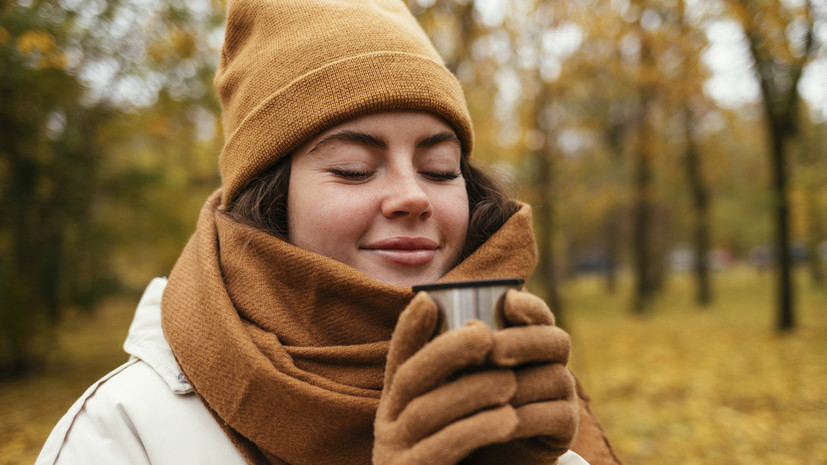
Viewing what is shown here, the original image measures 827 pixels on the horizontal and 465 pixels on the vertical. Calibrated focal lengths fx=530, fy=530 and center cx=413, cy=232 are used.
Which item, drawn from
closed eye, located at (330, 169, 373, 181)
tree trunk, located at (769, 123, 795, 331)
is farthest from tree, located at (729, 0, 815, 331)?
closed eye, located at (330, 169, 373, 181)

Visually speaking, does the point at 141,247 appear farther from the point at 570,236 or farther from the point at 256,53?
the point at 570,236

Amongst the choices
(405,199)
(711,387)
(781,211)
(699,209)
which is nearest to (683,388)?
(711,387)

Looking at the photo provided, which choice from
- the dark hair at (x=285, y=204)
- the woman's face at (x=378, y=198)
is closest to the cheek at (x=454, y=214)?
the woman's face at (x=378, y=198)

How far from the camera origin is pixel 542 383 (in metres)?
1.13

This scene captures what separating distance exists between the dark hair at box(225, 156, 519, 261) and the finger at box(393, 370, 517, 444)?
801 mm

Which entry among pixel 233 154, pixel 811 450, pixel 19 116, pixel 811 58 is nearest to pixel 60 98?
pixel 19 116

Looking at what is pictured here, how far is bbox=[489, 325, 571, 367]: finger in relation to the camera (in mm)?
1083

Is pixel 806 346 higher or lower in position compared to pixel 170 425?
lower

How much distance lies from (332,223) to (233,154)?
1.75ft

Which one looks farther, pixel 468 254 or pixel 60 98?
pixel 60 98

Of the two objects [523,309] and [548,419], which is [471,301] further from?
[548,419]

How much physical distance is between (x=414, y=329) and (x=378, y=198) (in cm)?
54

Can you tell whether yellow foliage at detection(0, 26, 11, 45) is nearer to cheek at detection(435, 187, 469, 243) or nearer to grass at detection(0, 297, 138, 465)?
grass at detection(0, 297, 138, 465)

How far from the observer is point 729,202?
61.4ft
